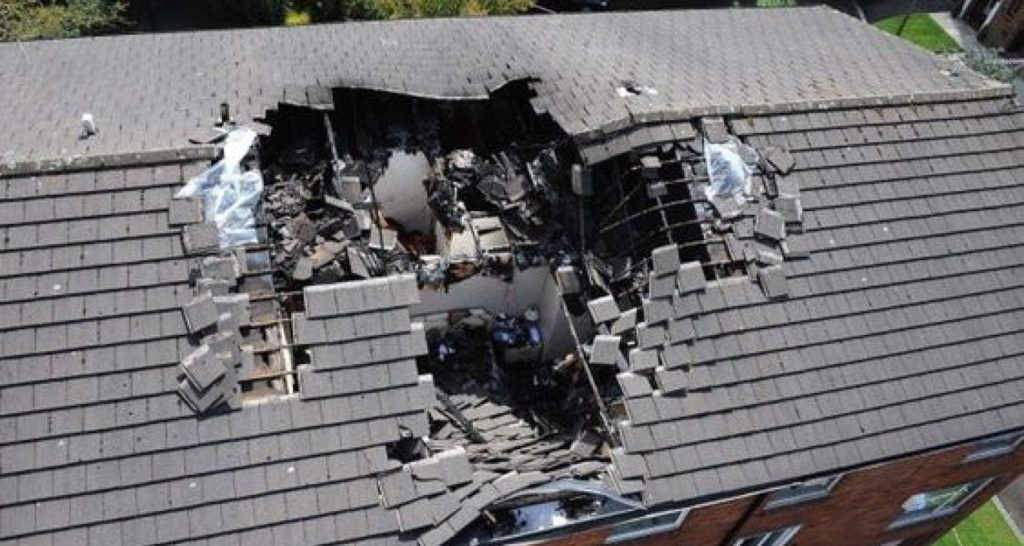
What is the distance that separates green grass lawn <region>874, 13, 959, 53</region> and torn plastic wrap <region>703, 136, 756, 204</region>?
2380cm

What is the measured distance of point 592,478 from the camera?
10930 mm

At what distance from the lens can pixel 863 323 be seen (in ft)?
40.2

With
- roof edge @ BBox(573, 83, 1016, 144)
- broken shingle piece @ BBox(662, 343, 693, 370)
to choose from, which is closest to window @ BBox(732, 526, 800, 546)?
broken shingle piece @ BBox(662, 343, 693, 370)

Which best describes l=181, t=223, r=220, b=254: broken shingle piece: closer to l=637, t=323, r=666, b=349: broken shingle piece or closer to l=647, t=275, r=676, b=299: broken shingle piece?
l=637, t=323, r=666, b=349: broken shingle piece

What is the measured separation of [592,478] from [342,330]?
3.84 metres

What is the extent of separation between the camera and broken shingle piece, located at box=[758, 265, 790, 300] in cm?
1203

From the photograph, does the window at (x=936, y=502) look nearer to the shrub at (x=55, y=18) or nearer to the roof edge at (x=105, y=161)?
the roof edge at (x=105, y=161)

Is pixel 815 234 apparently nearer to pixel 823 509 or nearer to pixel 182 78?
pixel 823 509

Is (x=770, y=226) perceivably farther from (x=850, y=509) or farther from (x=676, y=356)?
(x=850, y=509)

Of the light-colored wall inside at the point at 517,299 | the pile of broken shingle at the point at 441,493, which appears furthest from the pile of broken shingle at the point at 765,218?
the pile of broken shingle at the point at 441,493

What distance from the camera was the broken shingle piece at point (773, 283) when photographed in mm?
12031

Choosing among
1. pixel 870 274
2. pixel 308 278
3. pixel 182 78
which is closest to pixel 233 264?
pixel 308 278

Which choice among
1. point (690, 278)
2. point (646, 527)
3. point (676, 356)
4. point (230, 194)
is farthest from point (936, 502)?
point (230, 194)

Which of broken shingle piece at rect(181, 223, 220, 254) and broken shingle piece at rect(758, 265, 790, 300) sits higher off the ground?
broken shingle piece at rect(758, 265, 790, 300)
